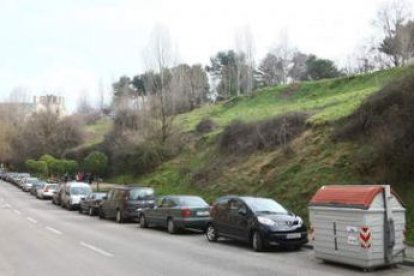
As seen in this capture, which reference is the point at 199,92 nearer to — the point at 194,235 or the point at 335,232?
the point at 194,235

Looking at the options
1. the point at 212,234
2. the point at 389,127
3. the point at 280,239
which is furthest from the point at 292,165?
the point at 280,239

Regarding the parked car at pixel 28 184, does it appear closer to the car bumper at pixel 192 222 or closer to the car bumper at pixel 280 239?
the car bumper at pixel 192 222

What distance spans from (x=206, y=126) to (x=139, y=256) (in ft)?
140

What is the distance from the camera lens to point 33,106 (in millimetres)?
148125

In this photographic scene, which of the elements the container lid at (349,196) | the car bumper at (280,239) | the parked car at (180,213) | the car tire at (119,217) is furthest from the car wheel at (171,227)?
the container lid at (349,196)

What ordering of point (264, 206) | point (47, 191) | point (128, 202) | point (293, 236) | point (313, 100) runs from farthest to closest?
point (47, 191) < point (313, 100) < point (128, 202) < point (264, 206) < point (293, 236)

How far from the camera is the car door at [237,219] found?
18203 mm

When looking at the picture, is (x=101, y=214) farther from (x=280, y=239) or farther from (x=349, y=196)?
(x=349, y=196)

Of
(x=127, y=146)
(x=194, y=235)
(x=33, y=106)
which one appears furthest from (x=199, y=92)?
(x=194, y=235)

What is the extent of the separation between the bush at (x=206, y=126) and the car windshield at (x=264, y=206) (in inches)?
1503

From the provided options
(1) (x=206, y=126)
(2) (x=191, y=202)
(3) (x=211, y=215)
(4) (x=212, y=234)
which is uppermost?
(1) (x=206, y=126)

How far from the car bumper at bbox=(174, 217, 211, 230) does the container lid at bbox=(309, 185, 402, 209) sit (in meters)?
8.31

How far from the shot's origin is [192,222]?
22.7 metres

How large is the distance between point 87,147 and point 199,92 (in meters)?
27.4
